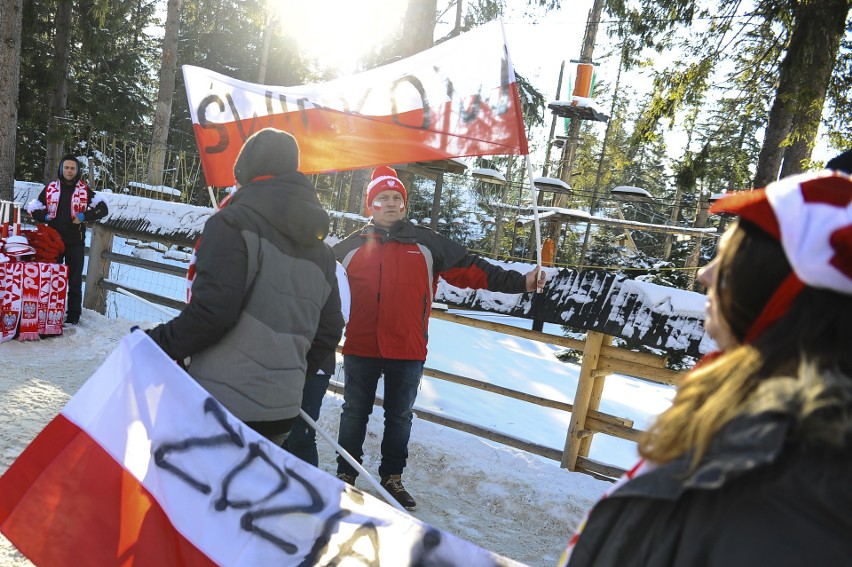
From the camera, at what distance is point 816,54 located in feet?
22.7

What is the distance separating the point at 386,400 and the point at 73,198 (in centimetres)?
572

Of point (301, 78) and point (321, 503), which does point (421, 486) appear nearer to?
point (321, 503)

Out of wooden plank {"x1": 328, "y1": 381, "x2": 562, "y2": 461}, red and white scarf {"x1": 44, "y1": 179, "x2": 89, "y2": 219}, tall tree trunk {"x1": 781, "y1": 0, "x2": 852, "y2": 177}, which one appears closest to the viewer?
wooden plank {"x1": 328, "y1": 381, "x2": 562, "y2": 461}

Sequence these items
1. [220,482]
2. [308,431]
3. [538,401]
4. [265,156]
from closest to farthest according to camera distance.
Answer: [220,482] → [265,156] → [308,431] → [538,401]

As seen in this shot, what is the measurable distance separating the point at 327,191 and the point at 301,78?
10.0 m

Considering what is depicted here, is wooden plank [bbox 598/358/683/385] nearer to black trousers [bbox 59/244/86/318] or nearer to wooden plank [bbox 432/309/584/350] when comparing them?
wooden plank [bbox 432/309/584/350]

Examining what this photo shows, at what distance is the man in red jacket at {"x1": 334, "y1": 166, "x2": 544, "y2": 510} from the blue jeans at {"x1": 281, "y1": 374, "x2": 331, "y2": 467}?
404mm

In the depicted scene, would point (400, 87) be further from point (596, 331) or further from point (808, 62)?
point (808, 62)

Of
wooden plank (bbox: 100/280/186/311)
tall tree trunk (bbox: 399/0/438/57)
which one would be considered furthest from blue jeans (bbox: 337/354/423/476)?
tall tree trunk (bbox: 399/0/438/57)

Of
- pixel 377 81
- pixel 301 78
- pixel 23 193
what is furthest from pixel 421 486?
pixel 301 78

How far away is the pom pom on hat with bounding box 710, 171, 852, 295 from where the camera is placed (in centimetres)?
98

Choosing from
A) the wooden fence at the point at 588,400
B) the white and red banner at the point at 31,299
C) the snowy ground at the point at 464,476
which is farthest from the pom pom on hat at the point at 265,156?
the white and red banner at the point at 31,299

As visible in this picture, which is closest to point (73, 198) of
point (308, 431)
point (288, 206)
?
point (308, 431)

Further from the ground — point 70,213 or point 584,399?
point 70,213
